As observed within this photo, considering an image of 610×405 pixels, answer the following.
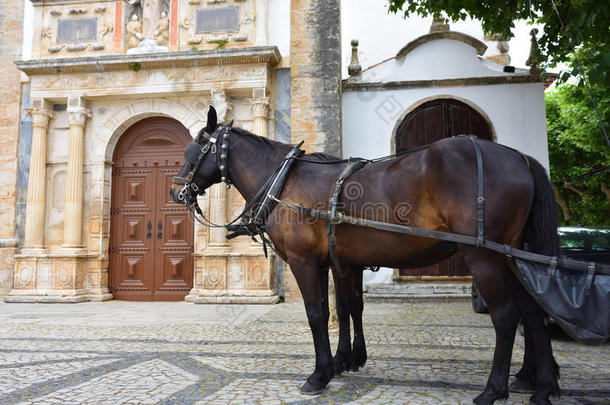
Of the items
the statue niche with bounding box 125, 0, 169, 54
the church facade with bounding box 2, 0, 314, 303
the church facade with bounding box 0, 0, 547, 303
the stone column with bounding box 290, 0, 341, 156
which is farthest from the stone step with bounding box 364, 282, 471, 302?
the statue niche with bounding box 125, 0, 169, 54

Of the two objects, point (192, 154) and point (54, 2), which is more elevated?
point (54, 2)

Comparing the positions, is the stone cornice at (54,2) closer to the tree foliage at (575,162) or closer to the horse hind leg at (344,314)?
the horse hind leg at (344,314)

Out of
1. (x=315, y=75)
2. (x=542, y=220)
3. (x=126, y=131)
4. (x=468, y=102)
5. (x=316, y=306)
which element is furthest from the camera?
(x=126, y=131)

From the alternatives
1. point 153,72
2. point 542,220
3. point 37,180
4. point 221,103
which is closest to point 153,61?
point 153,72

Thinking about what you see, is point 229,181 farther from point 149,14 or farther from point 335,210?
point 149,14

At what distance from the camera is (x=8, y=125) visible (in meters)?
9.89

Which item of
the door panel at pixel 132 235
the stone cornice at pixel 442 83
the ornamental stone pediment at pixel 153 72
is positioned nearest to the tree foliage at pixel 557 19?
the stone cornice at pixel 442 83

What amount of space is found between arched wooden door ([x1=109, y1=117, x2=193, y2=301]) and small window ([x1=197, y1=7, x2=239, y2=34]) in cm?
215

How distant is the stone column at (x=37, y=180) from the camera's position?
9.27 meters

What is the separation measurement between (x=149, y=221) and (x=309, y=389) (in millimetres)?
7290

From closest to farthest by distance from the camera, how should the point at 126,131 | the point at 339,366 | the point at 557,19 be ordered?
1. the point at 339,366
2. the point at 557,19
3. the point at 126,131

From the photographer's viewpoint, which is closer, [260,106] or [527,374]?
[527,374]

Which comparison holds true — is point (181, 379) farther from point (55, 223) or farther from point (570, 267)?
point (55, 223)

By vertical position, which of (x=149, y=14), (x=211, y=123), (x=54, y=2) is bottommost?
(x=211, y=123)
